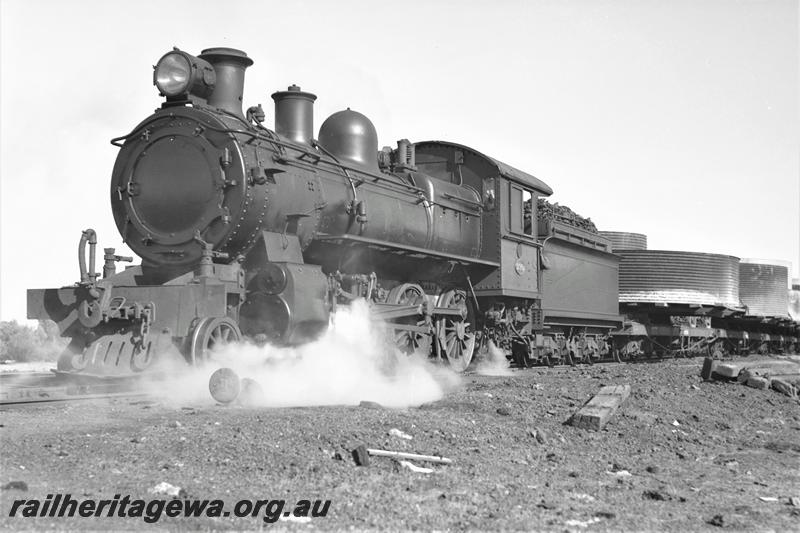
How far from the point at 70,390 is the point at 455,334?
6.68 m

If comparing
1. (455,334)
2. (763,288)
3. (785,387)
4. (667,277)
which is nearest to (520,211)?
(455,334)

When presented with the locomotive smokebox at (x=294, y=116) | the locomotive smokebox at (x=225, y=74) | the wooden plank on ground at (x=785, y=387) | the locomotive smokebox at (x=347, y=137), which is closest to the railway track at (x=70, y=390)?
the locomotive smokebox at (x=225, y=74)

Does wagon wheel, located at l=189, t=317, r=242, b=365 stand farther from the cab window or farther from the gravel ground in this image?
the cab window

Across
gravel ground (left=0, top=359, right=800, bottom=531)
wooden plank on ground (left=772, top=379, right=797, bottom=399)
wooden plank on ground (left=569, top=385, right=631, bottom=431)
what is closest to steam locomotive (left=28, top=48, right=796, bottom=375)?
gravel ground (left=0, top=359, right=800, bottom=531)

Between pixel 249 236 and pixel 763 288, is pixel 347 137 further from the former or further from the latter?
pixel 763 288

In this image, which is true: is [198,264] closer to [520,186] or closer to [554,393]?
[554,393]

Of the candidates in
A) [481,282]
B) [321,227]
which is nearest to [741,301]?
[481,282]

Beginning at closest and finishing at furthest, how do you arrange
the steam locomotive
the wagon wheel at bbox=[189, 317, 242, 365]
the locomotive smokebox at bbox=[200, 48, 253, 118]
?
the wagon wheel at bbox=[189, 317, 242, 365]
the steam locomotive
the locomotive smokebox at bbox=[200, 48, 253, 118]

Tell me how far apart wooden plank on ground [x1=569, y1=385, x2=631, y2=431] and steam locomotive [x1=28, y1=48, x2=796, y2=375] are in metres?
3.17

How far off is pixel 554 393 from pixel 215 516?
6.03 meters

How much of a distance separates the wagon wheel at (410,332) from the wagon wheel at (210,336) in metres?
3.08

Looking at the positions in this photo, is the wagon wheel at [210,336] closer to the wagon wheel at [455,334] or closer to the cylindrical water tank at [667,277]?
the wagon wheel at [455,334]

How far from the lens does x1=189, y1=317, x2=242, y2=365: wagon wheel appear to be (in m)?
7.80

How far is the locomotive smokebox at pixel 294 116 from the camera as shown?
409 inches
